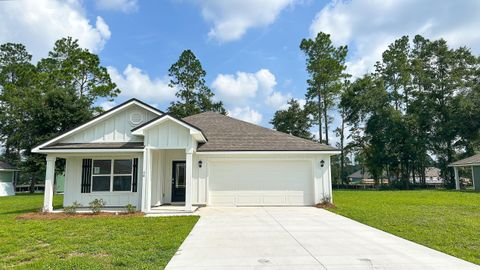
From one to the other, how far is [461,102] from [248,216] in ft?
107

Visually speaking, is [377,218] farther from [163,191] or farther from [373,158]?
[373,158]

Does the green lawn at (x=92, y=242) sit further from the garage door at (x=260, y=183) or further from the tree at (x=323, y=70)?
the tree at (x=323, y=70)

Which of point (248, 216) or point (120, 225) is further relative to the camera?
point (248, 216)

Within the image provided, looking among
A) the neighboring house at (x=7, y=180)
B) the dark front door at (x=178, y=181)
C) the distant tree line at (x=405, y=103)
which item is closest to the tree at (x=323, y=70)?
the distant tree line at (x=405, y=103)

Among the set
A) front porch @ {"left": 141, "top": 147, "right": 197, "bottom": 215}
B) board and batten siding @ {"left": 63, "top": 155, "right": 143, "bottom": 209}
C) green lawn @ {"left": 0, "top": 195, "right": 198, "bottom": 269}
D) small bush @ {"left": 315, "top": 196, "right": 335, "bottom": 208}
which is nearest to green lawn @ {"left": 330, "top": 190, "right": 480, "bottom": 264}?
small bush @ {"left": 315, "top": 196, "right": 335, "bottom": 208}

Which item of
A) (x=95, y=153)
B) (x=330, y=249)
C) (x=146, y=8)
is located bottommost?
(x=330, y=249)

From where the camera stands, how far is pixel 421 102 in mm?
35688

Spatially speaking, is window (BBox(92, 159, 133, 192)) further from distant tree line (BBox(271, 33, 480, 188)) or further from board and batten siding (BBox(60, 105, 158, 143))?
distant tree line (BBox(271, 33, 480, 188))

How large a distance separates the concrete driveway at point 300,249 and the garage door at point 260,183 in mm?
4777

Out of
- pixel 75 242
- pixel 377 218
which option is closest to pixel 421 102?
pixel 377 218

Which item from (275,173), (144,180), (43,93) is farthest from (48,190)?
(43,93)

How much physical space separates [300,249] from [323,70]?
34.8m

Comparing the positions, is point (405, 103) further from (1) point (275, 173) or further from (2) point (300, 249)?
(2) point (300, 249)

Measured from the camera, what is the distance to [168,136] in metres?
12.1
